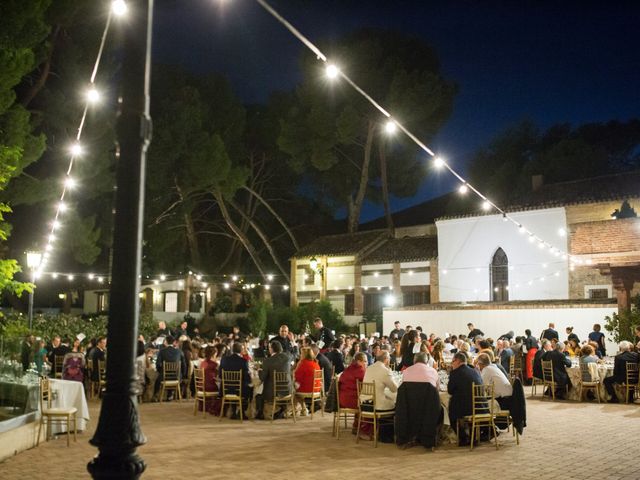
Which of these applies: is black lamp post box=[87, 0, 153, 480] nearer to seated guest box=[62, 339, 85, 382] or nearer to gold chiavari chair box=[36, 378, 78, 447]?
gold chiavari chair box=[36, 378, 78, 447]

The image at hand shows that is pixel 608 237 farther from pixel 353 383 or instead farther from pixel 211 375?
pixel 211 375

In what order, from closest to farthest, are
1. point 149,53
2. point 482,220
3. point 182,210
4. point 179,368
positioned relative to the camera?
point 149,53 < point 179,368 < point 482,220 < point 182,210

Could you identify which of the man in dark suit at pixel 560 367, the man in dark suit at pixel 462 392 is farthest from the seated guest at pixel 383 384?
the man in dark suit at pixel 560 367

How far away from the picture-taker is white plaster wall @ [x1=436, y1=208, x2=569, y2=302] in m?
23.7

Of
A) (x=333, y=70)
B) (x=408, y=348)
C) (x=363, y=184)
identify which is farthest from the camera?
(x=363, y=184)

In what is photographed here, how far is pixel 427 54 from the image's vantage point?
3183cm

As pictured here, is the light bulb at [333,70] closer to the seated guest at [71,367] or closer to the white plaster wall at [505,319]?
the seated guest at [71,367]

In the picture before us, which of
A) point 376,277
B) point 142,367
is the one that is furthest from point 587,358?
point 376,277

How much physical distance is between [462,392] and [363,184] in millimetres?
24929

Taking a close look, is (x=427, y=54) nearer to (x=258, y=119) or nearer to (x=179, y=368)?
(x=258, y=119)

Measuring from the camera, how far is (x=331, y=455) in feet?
24.3

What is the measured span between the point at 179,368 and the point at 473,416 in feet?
22.0

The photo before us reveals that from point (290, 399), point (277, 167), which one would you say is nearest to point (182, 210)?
point (277, 167)

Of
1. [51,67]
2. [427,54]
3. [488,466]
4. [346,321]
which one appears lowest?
[488,466]
